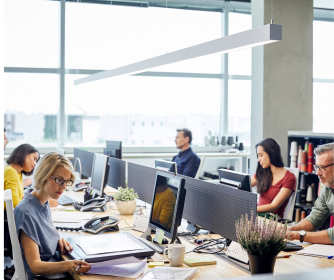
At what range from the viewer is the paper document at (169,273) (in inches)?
71.9

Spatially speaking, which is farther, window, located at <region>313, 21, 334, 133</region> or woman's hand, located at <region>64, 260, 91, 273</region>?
window, located at <region>313, 21, 334, 133</region>

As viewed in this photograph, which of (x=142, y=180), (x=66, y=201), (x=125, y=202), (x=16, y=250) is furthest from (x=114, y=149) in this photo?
(x=16, y=250)

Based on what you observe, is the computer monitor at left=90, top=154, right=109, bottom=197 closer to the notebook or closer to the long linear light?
the long linear light

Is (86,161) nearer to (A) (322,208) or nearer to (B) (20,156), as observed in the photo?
(B) (20,156)

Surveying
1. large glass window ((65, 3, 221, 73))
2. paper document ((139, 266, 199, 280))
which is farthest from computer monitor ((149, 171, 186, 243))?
large glass window ((65, 3, 221, 73))

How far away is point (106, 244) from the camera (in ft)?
7.30

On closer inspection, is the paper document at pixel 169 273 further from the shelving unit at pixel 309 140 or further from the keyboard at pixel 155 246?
the shelving unit at pixel 309 140

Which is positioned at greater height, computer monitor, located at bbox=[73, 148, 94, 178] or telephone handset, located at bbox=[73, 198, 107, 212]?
computer monitor, located at bbox=[73, 148, 94, 178]

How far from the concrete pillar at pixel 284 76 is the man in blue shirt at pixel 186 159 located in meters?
0.73

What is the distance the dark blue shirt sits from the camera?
16.2ft

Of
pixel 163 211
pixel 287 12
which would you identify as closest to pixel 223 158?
pixel 287 12

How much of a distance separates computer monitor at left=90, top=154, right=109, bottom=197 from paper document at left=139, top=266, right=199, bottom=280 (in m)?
1.83

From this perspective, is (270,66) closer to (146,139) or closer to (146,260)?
(146,139)

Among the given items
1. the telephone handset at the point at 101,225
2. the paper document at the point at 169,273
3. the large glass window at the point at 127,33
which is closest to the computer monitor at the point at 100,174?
the telephone handset at the point at 101,225
